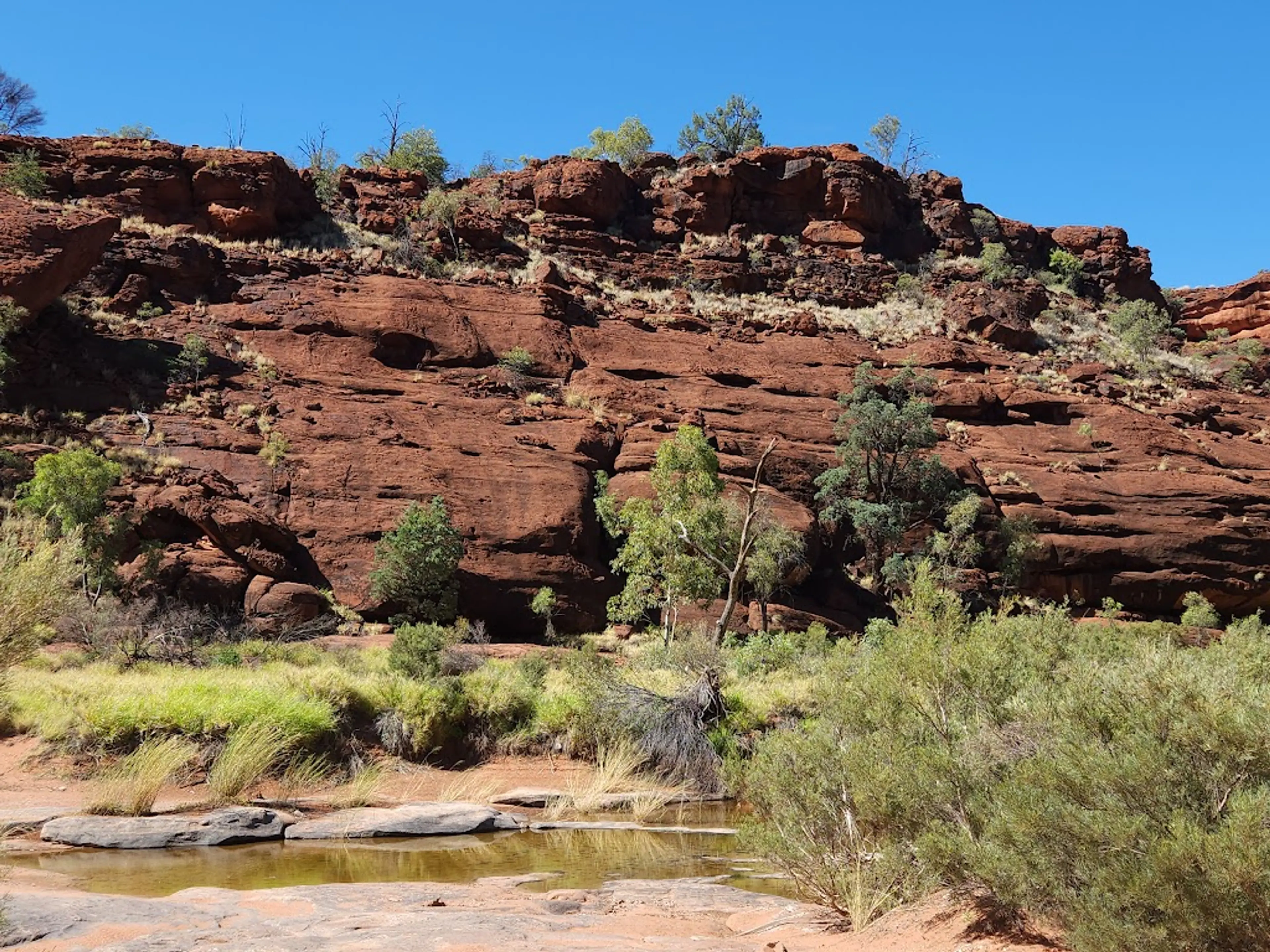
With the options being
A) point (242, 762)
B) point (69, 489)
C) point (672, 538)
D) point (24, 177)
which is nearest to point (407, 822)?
point (242, 762)

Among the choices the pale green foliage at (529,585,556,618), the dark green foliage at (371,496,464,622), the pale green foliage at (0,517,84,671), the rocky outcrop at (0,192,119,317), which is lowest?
the pale green foliage at (529,585,556,618)

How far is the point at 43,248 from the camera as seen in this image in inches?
1184

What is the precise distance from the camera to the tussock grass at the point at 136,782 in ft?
32.9

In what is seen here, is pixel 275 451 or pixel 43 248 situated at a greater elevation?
pixel 43 248

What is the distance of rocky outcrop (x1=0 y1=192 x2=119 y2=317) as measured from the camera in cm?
2925

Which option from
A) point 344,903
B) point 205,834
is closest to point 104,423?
point 205,834

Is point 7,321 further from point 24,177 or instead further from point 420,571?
point 420,571

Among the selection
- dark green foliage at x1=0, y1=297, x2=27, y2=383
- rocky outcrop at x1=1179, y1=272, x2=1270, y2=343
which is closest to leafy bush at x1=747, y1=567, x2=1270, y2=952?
dark green foliage at x1=0, y1=297, x2=27, y2=383

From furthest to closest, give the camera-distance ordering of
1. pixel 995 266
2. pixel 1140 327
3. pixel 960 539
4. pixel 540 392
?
1. pixel 995 266
2. pixel 1140 327
3. pixel 540 392
4. pixel 960 539

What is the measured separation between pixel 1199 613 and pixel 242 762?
30024mm

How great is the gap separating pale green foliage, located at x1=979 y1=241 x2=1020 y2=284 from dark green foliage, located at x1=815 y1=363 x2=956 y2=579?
26687 millimetres

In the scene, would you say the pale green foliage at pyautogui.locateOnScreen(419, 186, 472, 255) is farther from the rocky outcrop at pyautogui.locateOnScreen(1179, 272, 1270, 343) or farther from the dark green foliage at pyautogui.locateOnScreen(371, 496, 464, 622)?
the rocky outcrop at pyautogui.locateOnScreen(1179, 272, 1270, 343)

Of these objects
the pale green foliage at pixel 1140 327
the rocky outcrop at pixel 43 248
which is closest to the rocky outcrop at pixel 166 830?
the rocky outcrop at pixel 43 248

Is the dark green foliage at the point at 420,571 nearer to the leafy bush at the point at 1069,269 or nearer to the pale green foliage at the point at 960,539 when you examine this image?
the pale green foliage at the point at 960,539
